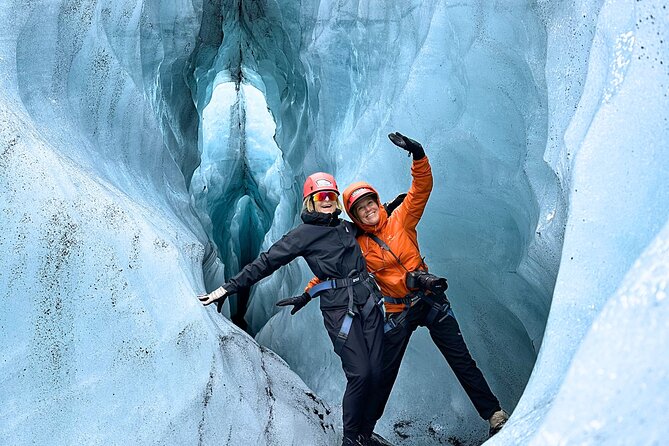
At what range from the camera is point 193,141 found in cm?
520

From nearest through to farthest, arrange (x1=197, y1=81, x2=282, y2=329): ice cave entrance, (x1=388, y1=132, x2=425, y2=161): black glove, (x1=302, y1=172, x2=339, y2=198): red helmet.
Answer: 1. (x1=388, y1=132, x2=425, y2=161): black glove
2. (x1=302, y1=172, x2=339, y2=198): red helmet
3. (x1=197, y1=81, x2=282, y2=329): ice cave entrance

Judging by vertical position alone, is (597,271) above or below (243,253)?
above

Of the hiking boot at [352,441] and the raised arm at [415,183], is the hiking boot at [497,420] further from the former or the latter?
the raised arm at [415,183]

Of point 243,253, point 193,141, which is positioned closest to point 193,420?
point 193,141

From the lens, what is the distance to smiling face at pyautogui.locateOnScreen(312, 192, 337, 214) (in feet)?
7.00

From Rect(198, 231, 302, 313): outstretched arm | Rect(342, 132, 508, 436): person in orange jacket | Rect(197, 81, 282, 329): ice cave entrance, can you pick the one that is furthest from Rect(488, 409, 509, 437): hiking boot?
Rect(197, 81, 282, 329): ice cave entrance

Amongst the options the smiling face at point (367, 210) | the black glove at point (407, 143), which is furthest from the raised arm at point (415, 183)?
the smiling face at point (367, 210)

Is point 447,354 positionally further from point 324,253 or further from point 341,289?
point 324,253

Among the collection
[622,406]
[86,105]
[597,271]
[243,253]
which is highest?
[597,271]

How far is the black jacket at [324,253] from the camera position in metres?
2.06

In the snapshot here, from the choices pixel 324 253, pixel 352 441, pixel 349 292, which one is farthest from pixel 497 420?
pixel 324 253

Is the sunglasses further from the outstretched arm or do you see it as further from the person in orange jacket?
the outstretched arm

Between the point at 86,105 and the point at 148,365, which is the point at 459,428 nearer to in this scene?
the point at 148,365

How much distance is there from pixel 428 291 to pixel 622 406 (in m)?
1.38
